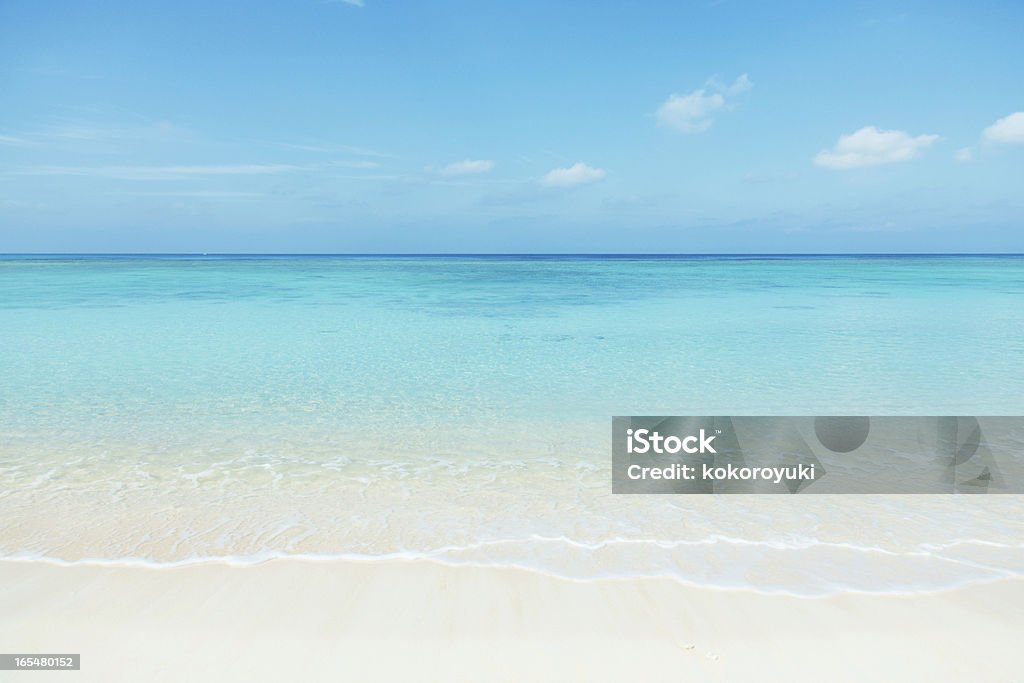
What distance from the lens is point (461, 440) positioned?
5766mm

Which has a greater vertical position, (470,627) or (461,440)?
(461,440)

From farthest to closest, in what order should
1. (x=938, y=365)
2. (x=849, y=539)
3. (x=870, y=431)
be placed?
(x=938, y=365), (x=870, y=431), (x=849, y=539)

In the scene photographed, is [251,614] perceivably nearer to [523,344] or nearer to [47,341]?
[523,344]

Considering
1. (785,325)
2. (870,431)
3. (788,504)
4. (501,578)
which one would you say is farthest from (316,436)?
(785,325)

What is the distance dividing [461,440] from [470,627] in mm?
2940

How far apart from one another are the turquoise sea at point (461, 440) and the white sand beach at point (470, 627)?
0.22m

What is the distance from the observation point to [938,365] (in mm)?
9117

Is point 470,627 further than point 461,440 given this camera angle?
No

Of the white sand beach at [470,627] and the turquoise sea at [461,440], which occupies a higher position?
the turquoise sea at [461,440]

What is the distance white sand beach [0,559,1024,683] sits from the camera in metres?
2.56

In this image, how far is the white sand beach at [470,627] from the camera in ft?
8.41

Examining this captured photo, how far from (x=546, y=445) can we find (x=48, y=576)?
3.67 meters

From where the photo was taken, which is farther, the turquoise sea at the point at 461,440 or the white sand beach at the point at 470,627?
the turquoise sea at the point at 461,440

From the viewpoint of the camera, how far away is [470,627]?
287 centimetres
